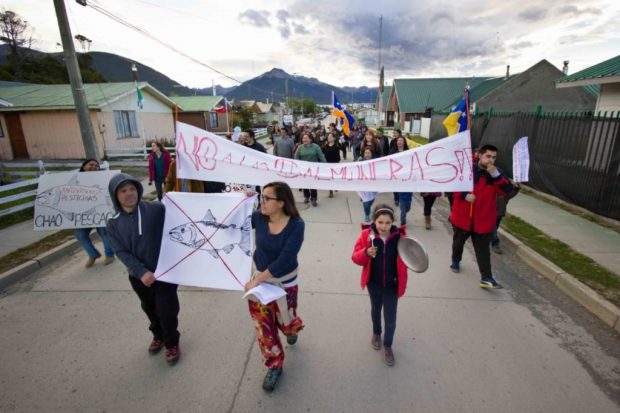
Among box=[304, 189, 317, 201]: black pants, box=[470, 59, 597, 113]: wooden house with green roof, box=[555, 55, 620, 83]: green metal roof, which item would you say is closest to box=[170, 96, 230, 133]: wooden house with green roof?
box=[304, 189, 317, 201]: black pants

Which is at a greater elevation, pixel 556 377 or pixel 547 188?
pixel 547 188

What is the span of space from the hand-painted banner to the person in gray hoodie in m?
0.71

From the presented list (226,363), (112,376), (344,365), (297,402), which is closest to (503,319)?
(344,365)

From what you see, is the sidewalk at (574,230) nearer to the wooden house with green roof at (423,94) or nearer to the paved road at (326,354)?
the paved road at (326,354)

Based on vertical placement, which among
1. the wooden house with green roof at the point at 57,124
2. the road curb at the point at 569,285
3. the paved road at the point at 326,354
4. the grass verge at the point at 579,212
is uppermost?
the wooden house with green roof at the point at 57,124

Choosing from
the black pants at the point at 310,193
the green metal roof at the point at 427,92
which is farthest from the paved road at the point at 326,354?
the green metal roof at the point at 427,92

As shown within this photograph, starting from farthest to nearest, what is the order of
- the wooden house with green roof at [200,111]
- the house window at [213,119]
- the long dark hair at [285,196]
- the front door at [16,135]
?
the house window at [213,119], the wooden house with green roof at [200,111], the front door at [16,135], the long dark hair at [285,196]

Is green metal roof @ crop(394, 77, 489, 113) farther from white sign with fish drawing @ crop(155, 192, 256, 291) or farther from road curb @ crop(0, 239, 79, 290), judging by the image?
white sign with fish drawing @ crop(155, 192, 256, 291)

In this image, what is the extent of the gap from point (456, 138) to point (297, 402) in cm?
299

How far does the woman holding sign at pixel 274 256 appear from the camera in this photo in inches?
98.3

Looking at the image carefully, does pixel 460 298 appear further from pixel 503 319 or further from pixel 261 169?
pixel 261 169

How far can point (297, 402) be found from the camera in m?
2.55

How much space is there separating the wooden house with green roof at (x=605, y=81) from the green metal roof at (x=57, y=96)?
803 inches

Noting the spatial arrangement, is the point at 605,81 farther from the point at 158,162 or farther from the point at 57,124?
the point at 57,124
